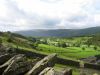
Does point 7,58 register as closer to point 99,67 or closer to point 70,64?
point 70,64

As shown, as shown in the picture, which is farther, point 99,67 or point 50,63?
point 99,67

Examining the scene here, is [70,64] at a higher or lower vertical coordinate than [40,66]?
lower

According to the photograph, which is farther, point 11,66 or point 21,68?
point 21,68

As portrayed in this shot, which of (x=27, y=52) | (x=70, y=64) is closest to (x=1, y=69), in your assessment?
(x=27, y=52)

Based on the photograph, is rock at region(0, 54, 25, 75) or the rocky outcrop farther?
rock at region(0, 54, 25, 75)

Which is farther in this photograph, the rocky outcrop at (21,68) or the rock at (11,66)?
the rock at (11,66)

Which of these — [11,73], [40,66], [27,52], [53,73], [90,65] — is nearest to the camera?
[53,73]

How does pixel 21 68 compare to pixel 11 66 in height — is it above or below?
below

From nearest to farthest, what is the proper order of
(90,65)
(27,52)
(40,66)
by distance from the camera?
(40,66), (27,52), (90,65)

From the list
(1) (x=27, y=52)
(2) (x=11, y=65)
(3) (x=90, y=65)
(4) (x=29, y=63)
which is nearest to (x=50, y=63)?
(4) (x=29, y=63)

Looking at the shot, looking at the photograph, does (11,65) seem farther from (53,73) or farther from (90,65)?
(90,65)
